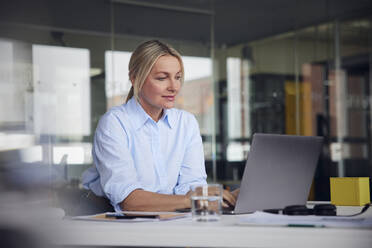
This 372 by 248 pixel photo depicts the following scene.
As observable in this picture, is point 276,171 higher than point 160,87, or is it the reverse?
point 160,87

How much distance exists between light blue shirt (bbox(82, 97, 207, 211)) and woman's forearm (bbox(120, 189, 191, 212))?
25 millimetres

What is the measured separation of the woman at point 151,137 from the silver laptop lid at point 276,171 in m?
0.49

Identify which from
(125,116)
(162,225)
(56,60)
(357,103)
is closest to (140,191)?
(125,116)

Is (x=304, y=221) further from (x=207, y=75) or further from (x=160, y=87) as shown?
(x=207, y=75)

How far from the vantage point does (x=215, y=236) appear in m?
1.20

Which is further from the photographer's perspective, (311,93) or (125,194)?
(311,93)

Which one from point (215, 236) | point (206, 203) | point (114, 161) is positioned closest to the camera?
point (215, 236)

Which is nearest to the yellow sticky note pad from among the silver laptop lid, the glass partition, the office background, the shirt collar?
the silver laptop lid

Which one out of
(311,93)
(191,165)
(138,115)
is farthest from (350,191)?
(311,93)

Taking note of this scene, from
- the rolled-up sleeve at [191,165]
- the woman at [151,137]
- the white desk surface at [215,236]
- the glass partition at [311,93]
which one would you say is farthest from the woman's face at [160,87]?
the glass partition at [311,93]

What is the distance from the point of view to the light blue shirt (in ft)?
6.31

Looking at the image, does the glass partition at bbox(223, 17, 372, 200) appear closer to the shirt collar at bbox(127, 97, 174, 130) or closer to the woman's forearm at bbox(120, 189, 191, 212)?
the shirt collar at bbox(127, 97, 174, 130)

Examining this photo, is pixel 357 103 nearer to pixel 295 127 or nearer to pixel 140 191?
pixel 295 127

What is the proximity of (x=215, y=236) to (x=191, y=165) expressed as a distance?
106 cm
